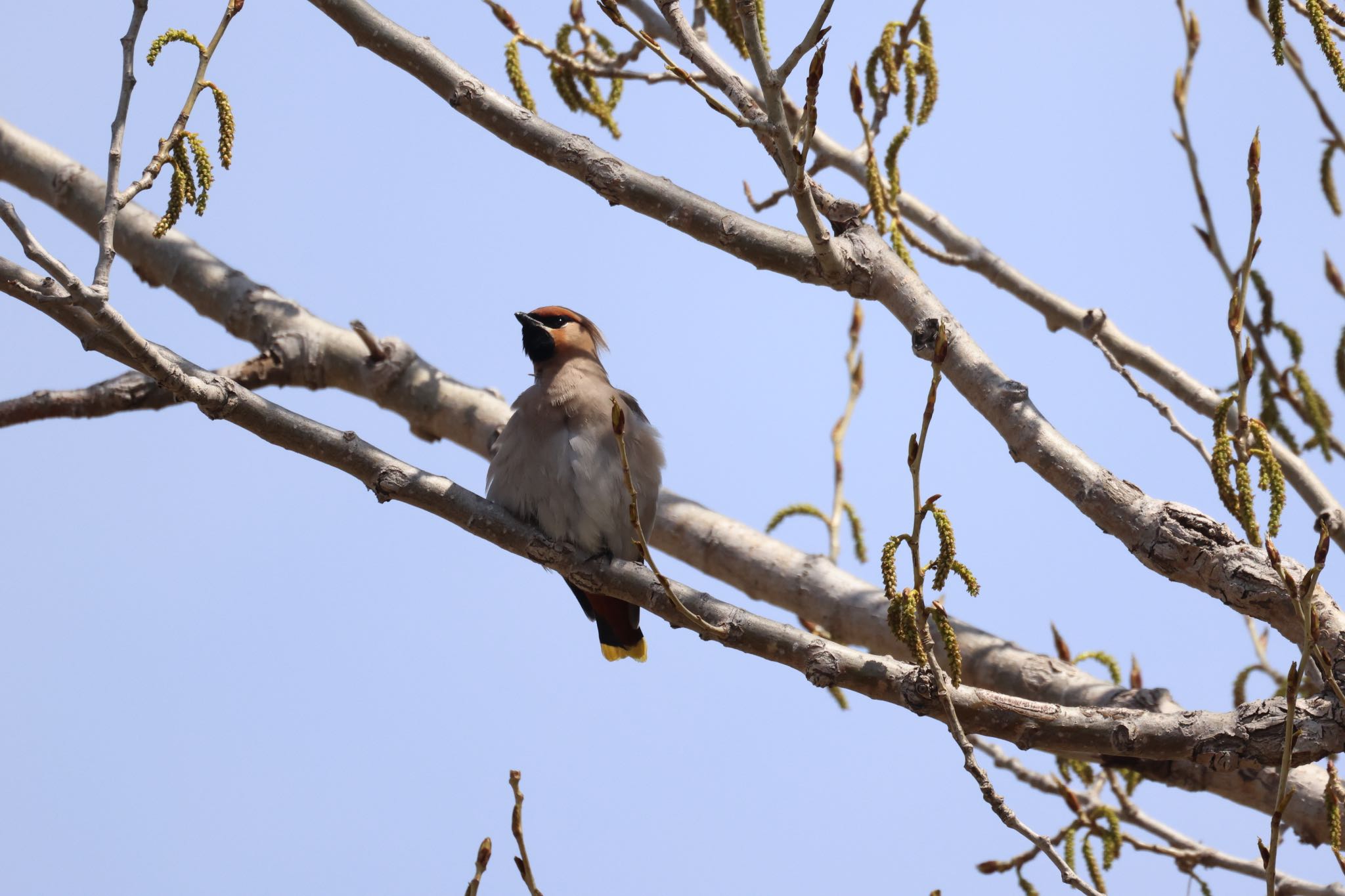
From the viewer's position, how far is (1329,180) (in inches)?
151

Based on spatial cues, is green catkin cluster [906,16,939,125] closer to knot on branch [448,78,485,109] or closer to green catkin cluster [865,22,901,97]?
green catkin cluster [865,22,901,97]

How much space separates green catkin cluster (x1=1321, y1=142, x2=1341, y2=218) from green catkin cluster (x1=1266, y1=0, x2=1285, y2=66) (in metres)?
1.19

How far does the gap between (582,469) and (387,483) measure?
1252 millimetres

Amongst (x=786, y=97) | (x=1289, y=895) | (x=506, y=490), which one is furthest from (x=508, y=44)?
(x=1289, y=895)

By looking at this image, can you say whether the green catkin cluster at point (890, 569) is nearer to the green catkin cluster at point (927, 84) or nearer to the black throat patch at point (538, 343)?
the green catkin cluster at point (927, 84)

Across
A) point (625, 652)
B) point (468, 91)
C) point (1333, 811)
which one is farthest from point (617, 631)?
point (1333, 811)

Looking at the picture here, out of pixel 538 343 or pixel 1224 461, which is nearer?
pixel 1224 461

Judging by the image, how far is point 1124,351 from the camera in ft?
13.8

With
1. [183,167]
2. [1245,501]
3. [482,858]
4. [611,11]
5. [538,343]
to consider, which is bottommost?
[482,858]

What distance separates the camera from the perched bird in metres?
4.09

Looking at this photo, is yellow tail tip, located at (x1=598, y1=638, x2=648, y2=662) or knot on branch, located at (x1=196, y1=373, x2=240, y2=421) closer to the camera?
knot on branch, located at (x1=196, y1=373, x2=240, y2=421)

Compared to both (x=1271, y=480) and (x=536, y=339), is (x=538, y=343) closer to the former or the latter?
(x=536, y=339)

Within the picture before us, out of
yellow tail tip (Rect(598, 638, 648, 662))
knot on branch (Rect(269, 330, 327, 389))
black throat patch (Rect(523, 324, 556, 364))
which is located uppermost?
black throat patch (Rect(523, 324, 556, 364))

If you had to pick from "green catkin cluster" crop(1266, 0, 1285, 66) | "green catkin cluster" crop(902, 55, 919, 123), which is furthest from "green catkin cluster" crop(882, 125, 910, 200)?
"green catkin cluster" crop(1266, 0, 1285, 66)
